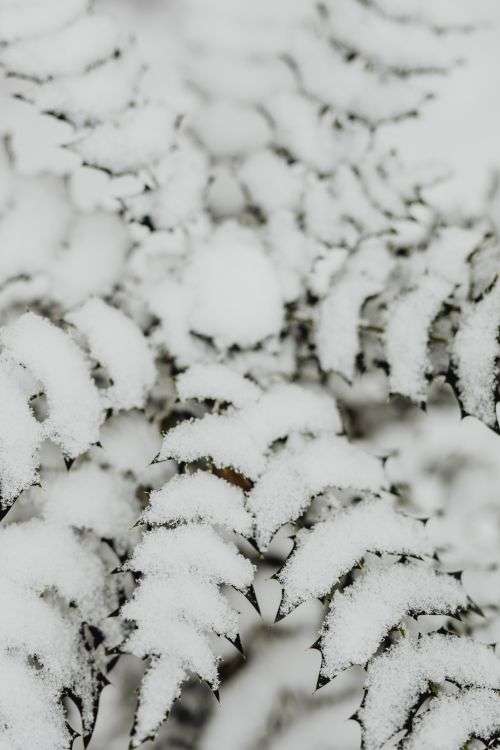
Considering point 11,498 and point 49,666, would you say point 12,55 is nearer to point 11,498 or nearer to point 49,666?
point 11,498

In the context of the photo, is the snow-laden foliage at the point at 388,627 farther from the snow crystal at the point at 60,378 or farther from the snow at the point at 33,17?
the snow at the point at 33,17

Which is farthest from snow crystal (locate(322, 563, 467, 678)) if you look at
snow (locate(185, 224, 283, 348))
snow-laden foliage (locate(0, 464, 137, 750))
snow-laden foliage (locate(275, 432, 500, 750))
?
snow (locate(185, 224, 283, 348))

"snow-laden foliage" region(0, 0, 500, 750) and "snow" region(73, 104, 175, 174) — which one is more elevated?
"snow" region(73, 104, 175, 174)

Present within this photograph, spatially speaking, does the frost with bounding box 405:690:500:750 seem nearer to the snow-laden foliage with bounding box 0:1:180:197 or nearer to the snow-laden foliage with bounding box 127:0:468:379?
the snow-laden foliage with bounding box 127:0:468:379

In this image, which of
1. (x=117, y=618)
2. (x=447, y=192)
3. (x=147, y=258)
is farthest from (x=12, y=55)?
(x=447, y=192)

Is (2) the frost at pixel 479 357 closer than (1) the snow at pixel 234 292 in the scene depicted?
Yes

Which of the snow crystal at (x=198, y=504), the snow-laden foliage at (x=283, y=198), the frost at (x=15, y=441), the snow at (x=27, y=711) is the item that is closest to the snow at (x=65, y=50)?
the snow-laden foliage at (x=283, y=198)
